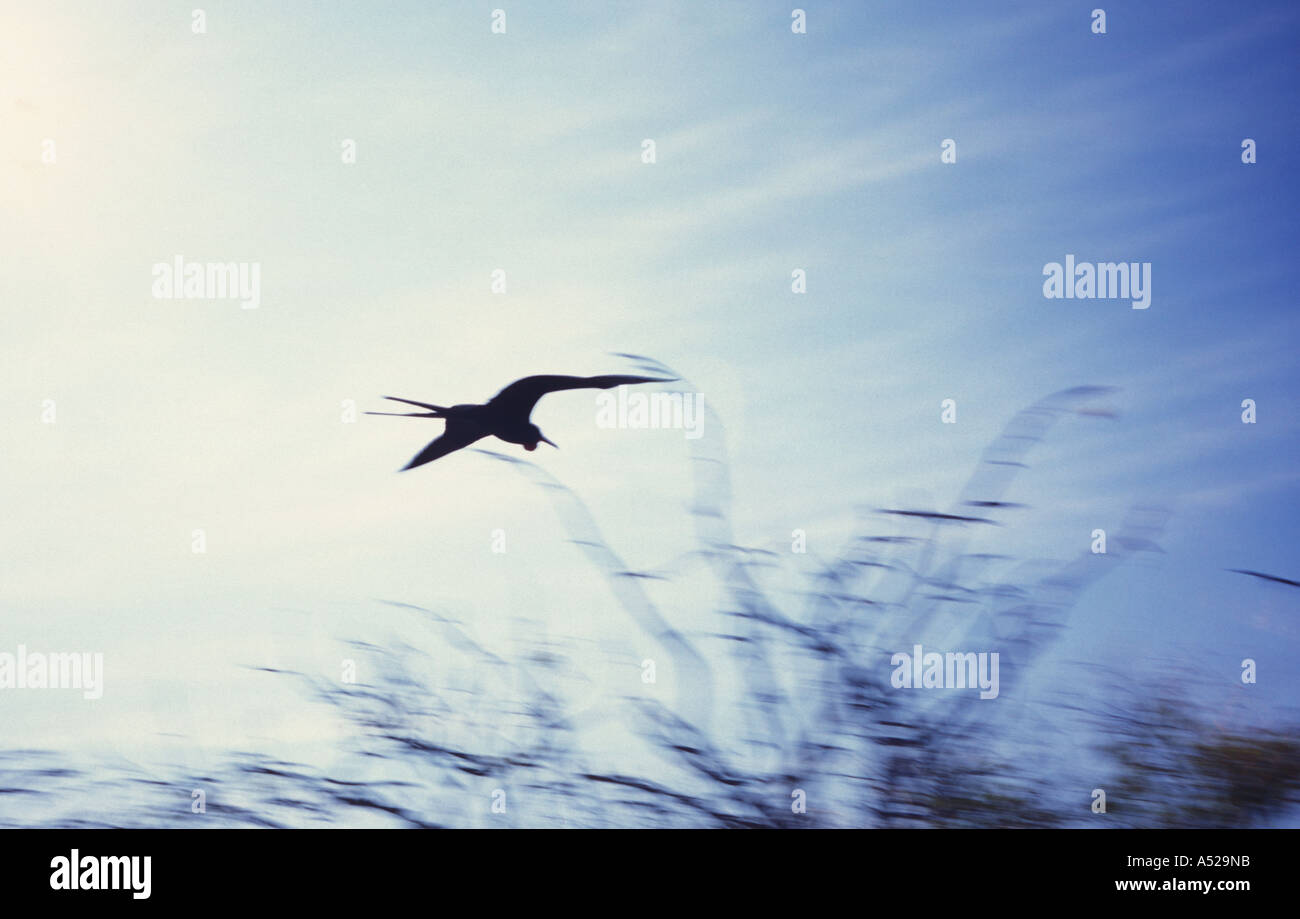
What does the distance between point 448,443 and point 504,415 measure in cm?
16

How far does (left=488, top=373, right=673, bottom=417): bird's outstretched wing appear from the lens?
10.8 feet

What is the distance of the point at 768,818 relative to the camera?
2.93 m

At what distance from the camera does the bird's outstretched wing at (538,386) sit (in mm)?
3287

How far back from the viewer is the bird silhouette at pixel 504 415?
3.24 metres

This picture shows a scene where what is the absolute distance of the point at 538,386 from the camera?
10.8ft

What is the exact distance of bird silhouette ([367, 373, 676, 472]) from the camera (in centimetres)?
324

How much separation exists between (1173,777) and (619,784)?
4.48ft

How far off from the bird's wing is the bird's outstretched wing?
0.10 m

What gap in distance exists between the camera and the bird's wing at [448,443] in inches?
127
